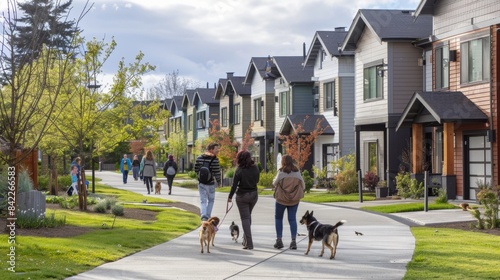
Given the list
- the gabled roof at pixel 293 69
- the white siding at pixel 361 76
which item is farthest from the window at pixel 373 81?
the gabled roof at pixel 293 69

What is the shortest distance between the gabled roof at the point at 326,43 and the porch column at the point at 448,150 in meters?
14.4

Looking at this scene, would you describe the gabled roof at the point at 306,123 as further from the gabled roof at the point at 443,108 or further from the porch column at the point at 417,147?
the gabled roof at the point at 443,108

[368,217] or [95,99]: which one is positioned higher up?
[95,99]

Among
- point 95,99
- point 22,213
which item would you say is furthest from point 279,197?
point 95,99

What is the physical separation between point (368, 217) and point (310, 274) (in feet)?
38.7

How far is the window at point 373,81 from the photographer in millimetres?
36844

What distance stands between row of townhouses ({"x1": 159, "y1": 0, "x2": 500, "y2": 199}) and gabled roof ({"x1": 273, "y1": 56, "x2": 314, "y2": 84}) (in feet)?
0.21

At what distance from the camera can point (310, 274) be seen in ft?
43.7

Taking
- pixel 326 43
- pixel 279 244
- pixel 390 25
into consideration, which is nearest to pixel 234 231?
pixel 279 244

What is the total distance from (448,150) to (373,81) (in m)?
7.73

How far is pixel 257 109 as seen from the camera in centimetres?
6081

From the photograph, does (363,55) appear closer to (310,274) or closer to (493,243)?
(493,243)

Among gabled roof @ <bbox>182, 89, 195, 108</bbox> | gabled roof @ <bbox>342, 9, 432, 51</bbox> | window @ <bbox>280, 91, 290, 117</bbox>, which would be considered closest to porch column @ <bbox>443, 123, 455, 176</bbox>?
gabled roof @ <bbox>342, 9, 432, 51</bbox>

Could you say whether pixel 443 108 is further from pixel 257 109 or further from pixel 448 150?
pixel 257 109
